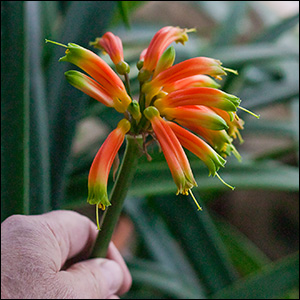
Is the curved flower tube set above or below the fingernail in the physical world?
above

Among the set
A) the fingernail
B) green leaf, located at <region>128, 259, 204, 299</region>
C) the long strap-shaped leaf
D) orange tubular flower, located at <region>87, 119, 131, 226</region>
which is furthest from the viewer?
green leaf, located at <region>128, 259, 204, 299</region>

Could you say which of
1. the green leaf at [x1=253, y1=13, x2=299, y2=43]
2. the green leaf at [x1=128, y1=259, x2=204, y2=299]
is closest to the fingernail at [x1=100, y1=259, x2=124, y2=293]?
the green leaf at [x1=128, y1=259, x2=204, y2=299]

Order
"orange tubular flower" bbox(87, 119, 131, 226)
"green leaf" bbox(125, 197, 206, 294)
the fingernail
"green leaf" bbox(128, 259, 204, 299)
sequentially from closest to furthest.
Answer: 1. "orange tubular flower" bbox(87, 119, 131, 226)
2. the fingernail
3. "green leaf" bbox(128, 259, 204, 299)
4. "green leaf" bbox(125, 197, 206, 294)

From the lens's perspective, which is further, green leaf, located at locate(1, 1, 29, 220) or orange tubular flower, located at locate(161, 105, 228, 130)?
green leaf, located at locate(1, 1, 29, 220)

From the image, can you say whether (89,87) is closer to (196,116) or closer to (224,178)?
(196,116)

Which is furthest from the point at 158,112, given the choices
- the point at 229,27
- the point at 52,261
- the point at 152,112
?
the point at 229,27

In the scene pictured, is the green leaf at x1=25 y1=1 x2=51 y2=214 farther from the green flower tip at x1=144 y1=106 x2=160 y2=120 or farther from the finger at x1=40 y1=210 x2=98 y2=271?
the green flower tip at x1=144 y1=106 x2=160 y2=120

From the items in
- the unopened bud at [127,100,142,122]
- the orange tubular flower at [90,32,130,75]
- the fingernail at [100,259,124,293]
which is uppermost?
the orange tubular flower at [90,32,130,75]

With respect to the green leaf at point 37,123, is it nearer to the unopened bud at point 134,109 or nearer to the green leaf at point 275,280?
the unopened bud at point 134,109
